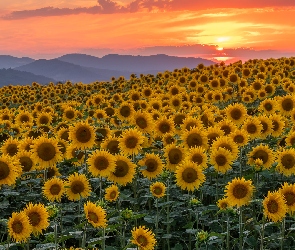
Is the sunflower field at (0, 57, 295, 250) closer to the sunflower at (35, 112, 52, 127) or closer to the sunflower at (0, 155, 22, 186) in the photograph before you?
the sunflower at (0, 155, 22, 186)

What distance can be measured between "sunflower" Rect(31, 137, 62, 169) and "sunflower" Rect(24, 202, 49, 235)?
110 inches

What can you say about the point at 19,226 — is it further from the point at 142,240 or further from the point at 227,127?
the point at 227,127

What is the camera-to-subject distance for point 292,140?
10.3 metres

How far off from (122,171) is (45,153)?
1647 millimetres

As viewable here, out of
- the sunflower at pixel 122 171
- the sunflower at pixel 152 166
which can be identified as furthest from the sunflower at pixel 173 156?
the sunflower at pixel 122 171

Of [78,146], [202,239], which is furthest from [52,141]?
A: [202,239]

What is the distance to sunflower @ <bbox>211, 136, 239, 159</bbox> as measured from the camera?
9148 mm

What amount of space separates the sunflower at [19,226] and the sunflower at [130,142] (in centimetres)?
377

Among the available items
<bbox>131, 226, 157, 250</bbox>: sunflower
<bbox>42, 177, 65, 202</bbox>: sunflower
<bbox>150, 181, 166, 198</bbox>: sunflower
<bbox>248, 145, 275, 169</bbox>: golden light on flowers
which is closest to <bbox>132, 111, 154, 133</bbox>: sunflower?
<bbox>248, 145, 275, 169</bbox>: golden light on flowers

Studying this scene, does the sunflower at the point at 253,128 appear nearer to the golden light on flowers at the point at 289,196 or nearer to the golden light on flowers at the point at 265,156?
the golden light on flowers at the point at 265,156

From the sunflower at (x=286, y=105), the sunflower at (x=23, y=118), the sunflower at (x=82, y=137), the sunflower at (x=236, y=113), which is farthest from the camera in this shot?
the sunflower at (x=23, y=118)

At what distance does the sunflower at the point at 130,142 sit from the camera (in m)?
9.59

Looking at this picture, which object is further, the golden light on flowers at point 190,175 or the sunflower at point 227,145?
the sunflower at point 227,145

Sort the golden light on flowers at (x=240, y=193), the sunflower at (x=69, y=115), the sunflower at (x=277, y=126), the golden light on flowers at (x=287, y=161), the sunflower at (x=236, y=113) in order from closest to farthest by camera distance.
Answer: the golden light on flowers at (x=240, y=193)
the golden light on flowers at (x=287, y=161)
the sunflower at (x=277, y=126)
the sunflower at (x=236, y=113)
the sunflower at (x=69, y=115)
